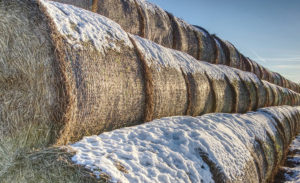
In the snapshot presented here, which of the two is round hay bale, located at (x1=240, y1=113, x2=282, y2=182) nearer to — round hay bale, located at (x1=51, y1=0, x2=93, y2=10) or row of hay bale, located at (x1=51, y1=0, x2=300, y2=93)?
row of hay bale, located at (x1=51, y1=0, x2=300, y2=93)

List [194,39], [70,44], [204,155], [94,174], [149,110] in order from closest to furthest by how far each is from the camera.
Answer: [94,174] < [70,44] < [204,155] < [149,110] < [194,39]

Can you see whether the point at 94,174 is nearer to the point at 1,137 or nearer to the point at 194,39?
the point at 1,137

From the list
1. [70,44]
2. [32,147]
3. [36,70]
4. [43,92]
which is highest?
[70,44]

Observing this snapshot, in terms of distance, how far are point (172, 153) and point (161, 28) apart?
7.70 ft

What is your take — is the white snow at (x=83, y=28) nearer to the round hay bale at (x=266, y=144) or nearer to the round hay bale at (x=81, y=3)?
the round hay bale at (x=81, y=3)

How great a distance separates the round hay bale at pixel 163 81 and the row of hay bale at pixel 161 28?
1.70 feet

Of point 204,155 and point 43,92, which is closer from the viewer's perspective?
point 43,92

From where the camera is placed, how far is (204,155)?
172cm

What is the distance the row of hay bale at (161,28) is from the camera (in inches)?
104

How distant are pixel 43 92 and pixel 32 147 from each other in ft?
1.04

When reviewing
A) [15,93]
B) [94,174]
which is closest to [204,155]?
[94,174]

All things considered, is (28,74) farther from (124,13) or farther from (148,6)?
(148,6)

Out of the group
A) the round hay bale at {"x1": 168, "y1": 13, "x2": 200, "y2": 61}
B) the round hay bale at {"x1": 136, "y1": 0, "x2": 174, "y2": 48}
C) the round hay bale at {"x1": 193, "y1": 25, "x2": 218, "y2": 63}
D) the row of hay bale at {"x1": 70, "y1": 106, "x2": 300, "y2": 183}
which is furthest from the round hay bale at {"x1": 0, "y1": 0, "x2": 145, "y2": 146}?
the round hay bale at {"x1": 193, "y1": 25, "x2": 218, "y2": 63}

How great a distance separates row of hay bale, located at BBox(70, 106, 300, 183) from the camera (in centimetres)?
124
